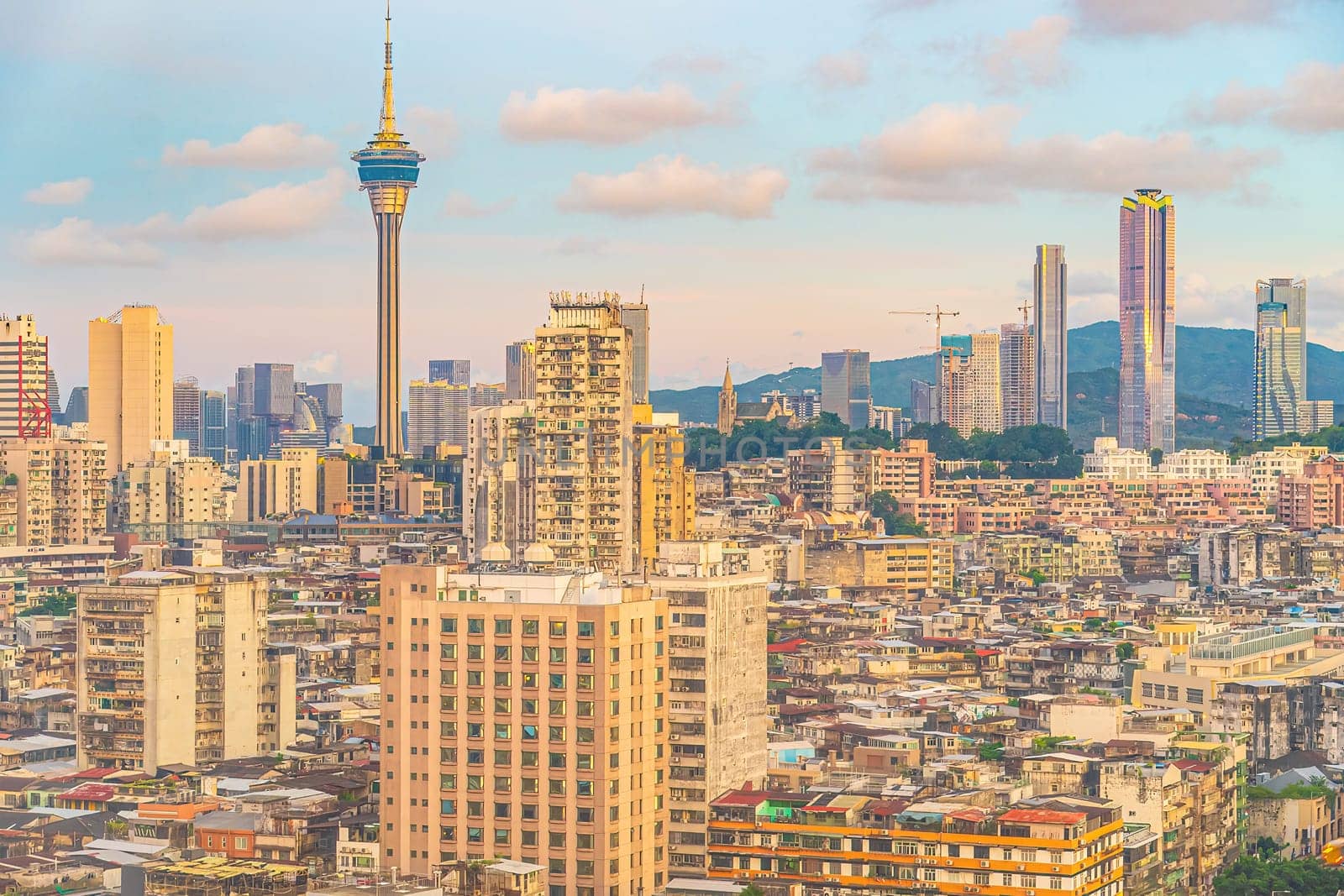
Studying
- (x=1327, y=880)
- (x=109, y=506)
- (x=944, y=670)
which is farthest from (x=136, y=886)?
(x=109, y=506)

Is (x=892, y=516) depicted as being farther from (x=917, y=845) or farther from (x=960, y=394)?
(x=917, y=845)

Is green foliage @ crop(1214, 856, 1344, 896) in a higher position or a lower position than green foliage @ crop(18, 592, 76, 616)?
lower

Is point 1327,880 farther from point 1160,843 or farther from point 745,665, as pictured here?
point 745,665

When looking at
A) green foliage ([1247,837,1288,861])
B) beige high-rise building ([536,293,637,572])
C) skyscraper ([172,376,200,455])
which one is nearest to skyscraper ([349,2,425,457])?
skyscraper ([172,376,200,455])

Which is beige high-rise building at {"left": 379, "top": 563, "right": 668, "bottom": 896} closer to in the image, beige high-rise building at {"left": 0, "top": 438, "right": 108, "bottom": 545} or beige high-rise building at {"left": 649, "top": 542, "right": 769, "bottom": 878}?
beige high-rise building at {"left": 649, "top": 542, "right": 769, "bottom": 878}

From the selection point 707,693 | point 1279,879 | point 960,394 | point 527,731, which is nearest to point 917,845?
point 527,731

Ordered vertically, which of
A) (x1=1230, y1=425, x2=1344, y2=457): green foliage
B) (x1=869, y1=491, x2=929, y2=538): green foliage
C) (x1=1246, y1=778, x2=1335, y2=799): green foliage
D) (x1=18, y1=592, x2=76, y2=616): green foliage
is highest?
(x1=1230, y1=425, x2=1344, y2=457): green foliage
